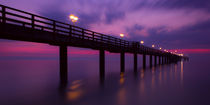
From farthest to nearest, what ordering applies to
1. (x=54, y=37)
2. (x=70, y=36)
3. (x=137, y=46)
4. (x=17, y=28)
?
(x=137, y=46), (x=70, y=36), (x=54, y=37), (x=17, y=28)

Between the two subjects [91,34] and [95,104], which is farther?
[91,34]

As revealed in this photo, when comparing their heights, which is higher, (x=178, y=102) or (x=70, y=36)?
(x=70, y=36)

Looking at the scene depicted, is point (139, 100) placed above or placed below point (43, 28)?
below

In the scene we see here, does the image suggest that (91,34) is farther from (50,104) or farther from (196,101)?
(196,101)

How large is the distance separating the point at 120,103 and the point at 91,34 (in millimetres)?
8634

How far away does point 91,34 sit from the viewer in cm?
1460

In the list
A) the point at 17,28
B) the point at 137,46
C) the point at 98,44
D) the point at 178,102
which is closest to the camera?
the point at 17,28

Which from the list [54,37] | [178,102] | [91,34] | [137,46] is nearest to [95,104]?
[178,102]

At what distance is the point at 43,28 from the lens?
9.68m

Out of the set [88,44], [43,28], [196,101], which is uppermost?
[43,28]

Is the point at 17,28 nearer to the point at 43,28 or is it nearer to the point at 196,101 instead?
the point at 43,28

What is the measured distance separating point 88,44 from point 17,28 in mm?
7278

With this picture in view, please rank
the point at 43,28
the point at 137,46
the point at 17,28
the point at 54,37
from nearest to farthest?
the point at 17,28 < the point at 43,28 < the point at 54,37 < the point at 137,46

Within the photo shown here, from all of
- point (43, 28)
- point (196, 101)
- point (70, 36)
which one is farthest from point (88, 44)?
point (196, 101)
